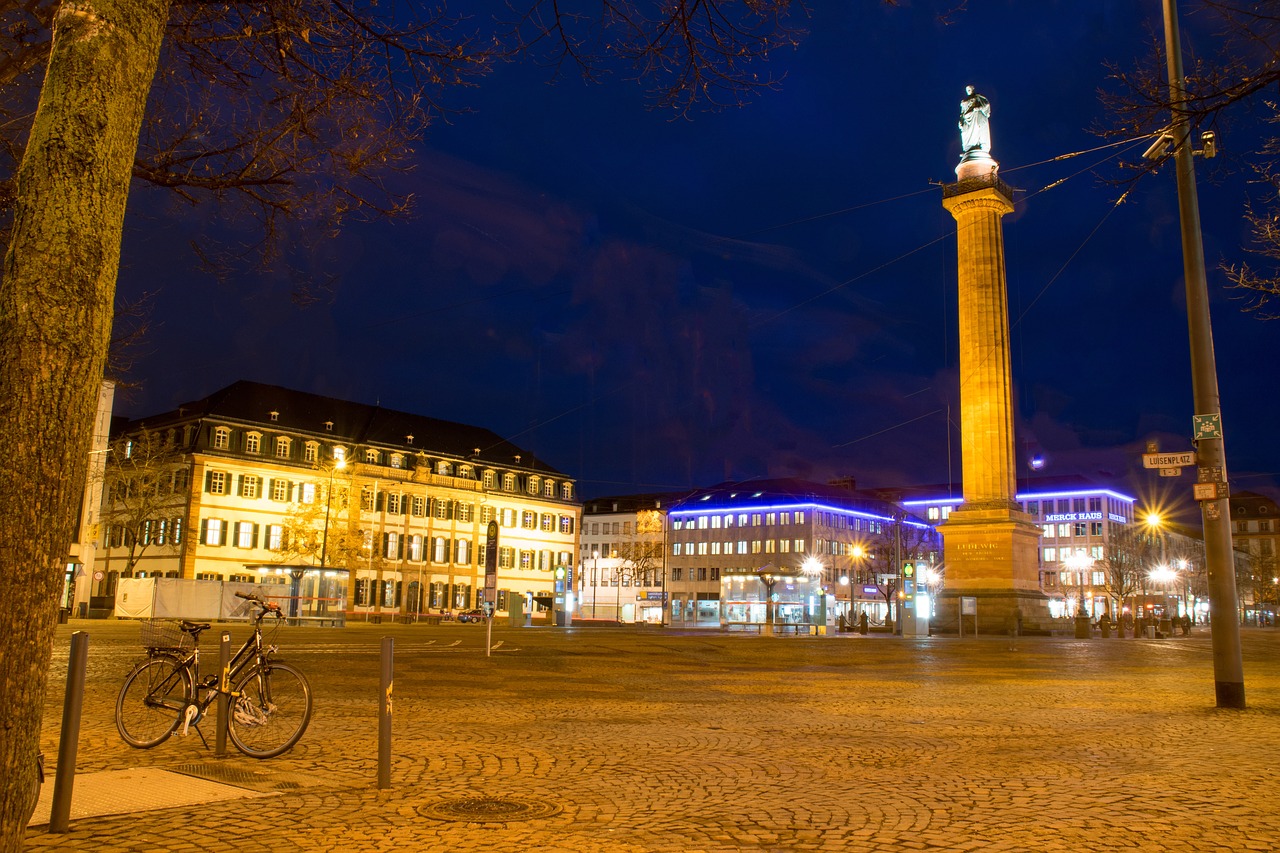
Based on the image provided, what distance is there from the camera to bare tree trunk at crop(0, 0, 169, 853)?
3.90m

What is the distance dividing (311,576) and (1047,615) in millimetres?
32833

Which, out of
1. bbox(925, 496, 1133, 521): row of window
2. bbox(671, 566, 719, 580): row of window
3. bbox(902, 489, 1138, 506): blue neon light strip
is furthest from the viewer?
bbox(902, 489, 1138, 506): blue neon light strip

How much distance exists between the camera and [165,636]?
934 cm

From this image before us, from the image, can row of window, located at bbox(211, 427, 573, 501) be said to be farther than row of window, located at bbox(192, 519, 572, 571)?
Yes

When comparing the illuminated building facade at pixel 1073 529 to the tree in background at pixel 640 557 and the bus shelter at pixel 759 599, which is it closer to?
the tree in background at pixel 640 557

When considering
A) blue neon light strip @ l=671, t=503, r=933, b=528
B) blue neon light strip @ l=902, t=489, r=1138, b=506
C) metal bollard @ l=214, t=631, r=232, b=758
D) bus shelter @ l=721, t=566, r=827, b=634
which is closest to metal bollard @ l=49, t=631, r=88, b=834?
metal bollard @ l=214, t=631, r=232, b=758

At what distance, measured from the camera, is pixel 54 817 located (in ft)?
19.5

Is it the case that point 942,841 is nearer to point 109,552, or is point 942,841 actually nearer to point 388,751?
point 388,751

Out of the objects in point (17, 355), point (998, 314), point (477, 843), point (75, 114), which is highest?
point (998, 314)

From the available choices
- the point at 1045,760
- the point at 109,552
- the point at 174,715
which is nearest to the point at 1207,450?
the point at 1045,760

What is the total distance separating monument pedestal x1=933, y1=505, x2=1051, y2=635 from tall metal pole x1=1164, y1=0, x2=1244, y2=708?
29.5 m

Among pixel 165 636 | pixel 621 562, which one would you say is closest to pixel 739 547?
pixel 621 562

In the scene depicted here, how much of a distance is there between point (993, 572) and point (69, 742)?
134 ft

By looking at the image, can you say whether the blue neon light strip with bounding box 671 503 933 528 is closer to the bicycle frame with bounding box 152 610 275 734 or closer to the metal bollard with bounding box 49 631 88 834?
the bicycle frame with bounding box 152 610 275 734
